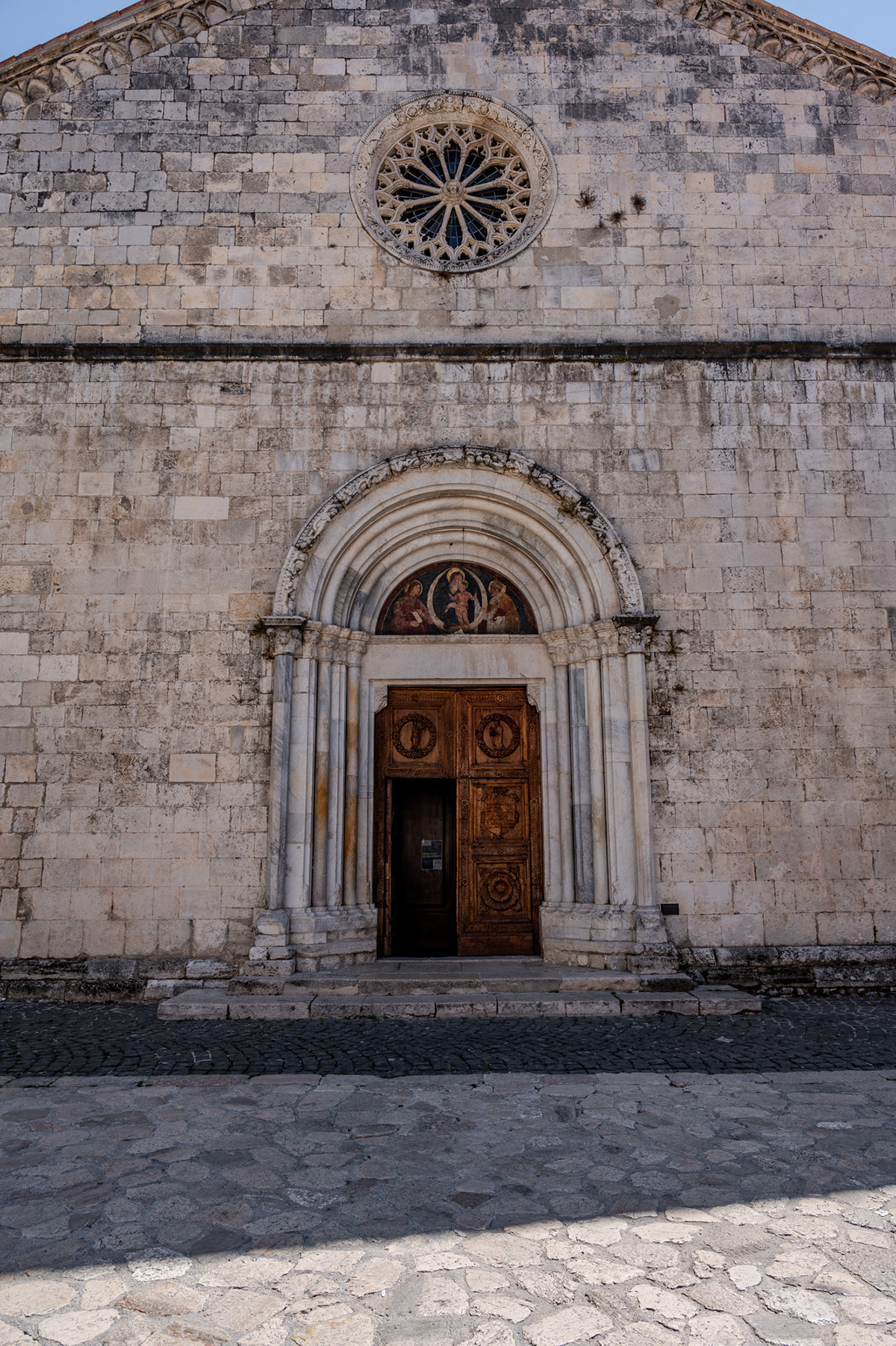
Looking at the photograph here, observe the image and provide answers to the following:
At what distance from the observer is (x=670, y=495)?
26.7 ft

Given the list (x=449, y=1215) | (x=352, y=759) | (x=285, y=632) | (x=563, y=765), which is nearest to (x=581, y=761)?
(x=563, y=765)

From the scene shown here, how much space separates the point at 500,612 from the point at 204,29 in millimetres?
6732

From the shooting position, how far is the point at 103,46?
8.61 metres

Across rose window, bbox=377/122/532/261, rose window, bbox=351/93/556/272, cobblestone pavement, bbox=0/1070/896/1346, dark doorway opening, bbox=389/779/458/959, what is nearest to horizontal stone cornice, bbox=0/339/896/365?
rose window, bbox=351/93/556/272

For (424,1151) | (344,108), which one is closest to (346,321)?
(344,108)

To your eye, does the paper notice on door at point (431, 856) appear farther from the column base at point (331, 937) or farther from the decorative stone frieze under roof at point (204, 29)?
the decorative stone frieze under roof at point (204, 29)

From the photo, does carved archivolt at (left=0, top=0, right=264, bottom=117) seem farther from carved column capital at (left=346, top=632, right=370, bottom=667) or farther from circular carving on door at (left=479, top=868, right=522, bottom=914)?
circular carving on door at (left=479, top=868, right=522, bottom=914)

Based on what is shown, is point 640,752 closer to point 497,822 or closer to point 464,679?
point 497,822

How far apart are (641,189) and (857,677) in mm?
5331

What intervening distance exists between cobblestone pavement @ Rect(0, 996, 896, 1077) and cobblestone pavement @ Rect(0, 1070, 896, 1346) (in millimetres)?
440

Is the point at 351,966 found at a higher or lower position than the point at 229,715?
lower

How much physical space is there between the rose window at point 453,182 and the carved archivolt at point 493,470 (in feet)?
6.70

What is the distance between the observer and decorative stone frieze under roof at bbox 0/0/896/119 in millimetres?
8523

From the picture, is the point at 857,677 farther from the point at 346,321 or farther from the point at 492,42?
the point at 492,42
